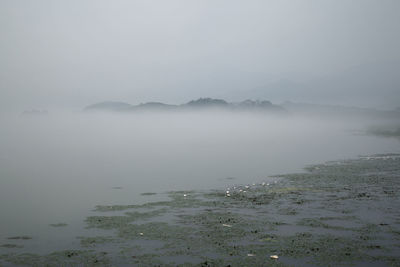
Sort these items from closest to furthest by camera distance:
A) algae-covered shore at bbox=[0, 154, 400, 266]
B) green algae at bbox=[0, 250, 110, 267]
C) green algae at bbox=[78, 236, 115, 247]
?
green algae at bbox=[0, 250, 110, 267]
algae-covered shore at bbox=[0, 154, 400, 266]
green algae at bbox=[78, 236, 115, 247]

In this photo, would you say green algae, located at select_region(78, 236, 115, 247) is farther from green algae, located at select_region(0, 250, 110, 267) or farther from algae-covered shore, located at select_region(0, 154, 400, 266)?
green algae, located at select_region(0, 250, 110, 267)

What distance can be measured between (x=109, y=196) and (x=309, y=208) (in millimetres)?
17821

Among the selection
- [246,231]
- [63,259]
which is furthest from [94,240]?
[246,231]

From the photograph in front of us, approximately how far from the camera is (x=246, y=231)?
2294cm

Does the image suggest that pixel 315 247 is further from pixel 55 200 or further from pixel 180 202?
pixel 55 200

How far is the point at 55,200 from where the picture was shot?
35281 millimetres

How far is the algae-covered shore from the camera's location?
61.6 ft

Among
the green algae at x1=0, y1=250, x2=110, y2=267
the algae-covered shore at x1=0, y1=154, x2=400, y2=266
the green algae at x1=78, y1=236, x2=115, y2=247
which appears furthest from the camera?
the green algae at x1=78, y1=236, x2=115, y2=247

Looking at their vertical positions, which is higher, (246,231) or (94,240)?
(246,231)

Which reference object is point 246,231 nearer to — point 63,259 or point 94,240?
point 94,240

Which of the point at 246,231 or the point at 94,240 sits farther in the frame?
the point at 246,231

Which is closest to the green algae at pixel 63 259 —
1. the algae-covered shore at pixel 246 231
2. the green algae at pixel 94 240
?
the algae-covered shore at pixel 246 231

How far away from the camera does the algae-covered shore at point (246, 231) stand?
18.8 meters

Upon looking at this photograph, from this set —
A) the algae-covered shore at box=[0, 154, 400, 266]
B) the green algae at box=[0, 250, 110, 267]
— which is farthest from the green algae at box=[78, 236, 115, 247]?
the green algae at box=[0, 250, 110, 267]
